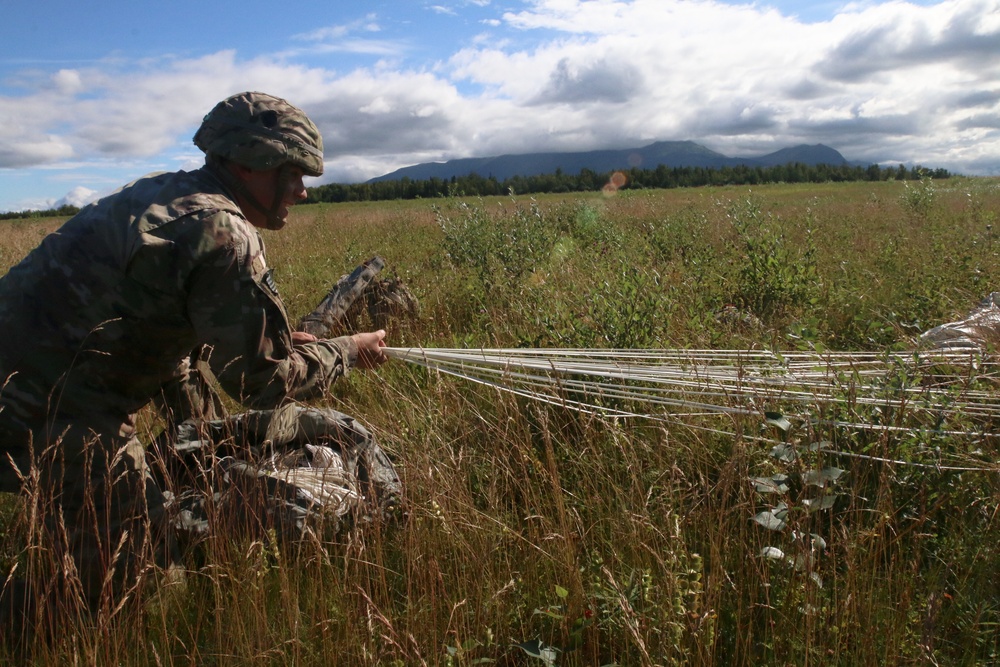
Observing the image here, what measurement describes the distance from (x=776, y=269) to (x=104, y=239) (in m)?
4.64

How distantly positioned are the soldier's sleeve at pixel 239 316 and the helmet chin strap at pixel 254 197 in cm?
A: 31

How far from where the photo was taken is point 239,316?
2.25 m

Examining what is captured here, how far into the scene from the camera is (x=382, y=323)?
5.37m

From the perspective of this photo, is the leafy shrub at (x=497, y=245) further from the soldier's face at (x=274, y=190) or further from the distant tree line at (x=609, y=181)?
the distant tree line at (x=609, y=181)

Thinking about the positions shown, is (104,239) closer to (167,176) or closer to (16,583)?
(167,176)

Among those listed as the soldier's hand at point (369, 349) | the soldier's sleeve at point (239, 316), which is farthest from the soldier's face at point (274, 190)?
the soldier's hand at point (369, 349)

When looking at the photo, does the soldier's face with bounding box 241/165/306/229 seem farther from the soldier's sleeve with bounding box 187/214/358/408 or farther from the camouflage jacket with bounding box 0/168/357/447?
the soldier's sleeve with bounding box 187/214/358/408

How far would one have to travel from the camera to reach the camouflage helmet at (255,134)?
2.45 m

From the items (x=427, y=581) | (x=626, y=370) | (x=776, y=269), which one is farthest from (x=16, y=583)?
(x=776, y=269)

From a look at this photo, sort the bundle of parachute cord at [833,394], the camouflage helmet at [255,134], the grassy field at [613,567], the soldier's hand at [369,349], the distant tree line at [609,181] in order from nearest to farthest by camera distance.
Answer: the grassy field at [613,567], the bundle of parachute cord at [833,394], the camouflage helmet at [255,134], the soldier's hand at [369,349], the distant tree line at [609,181]

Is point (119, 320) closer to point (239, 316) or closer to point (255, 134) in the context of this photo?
point (239, 316)

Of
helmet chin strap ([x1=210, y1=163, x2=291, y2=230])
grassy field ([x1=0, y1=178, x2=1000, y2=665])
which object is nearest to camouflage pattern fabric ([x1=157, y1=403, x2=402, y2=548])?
grassy field ([x1=0, y1=178, x2=1000, y2=665])

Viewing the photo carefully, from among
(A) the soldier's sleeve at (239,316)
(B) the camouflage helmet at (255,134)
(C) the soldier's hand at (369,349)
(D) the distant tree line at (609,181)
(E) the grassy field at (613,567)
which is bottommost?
(E) the grassy field at (613,567)

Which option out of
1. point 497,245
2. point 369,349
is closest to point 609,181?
point 497,245
